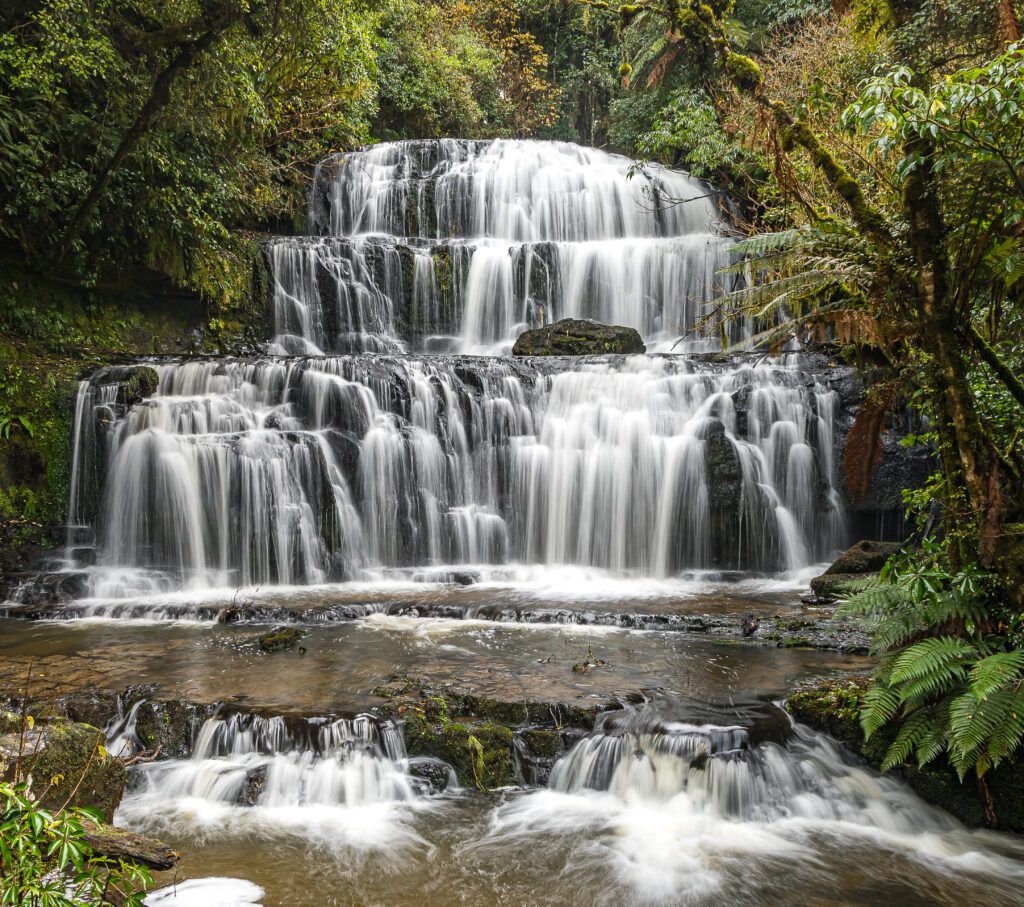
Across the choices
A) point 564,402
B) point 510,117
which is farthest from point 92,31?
point 510,117

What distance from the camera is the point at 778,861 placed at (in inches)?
177

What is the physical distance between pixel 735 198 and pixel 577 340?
30.6ft

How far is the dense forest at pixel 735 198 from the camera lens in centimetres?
449

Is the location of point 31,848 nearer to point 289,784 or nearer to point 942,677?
point 289,784

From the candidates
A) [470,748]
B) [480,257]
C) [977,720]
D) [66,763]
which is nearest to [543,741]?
[470,748]

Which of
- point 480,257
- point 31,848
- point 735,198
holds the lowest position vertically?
point 31,848

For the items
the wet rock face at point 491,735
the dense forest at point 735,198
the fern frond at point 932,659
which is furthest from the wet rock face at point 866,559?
the wet rock face at point 491,735

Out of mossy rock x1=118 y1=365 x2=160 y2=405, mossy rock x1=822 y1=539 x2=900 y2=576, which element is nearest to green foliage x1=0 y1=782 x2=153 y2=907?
mossy rock x1=822 y1=539 x2=900 y2=576

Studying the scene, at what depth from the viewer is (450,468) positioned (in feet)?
40.2

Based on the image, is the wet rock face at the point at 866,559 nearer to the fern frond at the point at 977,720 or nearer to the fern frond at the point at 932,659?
the fern frond at the point at 932,659

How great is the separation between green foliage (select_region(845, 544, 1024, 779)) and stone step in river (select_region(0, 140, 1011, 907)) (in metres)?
0.72

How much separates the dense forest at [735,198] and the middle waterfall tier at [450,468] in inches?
47.9

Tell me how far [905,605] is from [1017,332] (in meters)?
2.30

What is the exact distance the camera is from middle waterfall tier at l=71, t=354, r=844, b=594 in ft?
36.0
